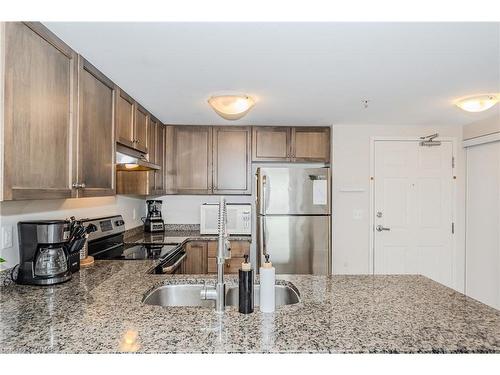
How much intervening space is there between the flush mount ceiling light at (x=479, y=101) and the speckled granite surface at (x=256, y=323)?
1.69 meters

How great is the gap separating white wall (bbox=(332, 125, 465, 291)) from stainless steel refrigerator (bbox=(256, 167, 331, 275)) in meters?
0.44

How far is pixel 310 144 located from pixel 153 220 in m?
2.03

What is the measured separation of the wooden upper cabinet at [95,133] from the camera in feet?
5.97

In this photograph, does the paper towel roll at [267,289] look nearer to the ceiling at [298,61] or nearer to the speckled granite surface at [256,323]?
the speckled granite surface at [256,323]

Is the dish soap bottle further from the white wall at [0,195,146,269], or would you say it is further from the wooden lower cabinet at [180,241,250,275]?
the wooden lower cabinet at [180,241,250,275]

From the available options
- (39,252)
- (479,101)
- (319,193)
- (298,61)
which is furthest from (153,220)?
(479,101)

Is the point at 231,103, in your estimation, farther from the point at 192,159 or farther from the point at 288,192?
the point at 192,159

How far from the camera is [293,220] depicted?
3.44m

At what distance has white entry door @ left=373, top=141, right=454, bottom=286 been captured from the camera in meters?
3.85

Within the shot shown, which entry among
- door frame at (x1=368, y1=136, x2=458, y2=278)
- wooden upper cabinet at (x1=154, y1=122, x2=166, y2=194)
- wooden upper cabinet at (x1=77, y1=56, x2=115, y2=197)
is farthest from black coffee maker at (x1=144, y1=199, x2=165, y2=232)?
door frame at (x1=368, y1=136, x2=458, y2=278)

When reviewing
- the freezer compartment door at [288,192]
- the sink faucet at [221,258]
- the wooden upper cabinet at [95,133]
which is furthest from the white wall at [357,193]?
the sink faucet at [221,258]

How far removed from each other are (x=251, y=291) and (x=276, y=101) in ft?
6.18

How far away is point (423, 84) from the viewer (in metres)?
2.32
